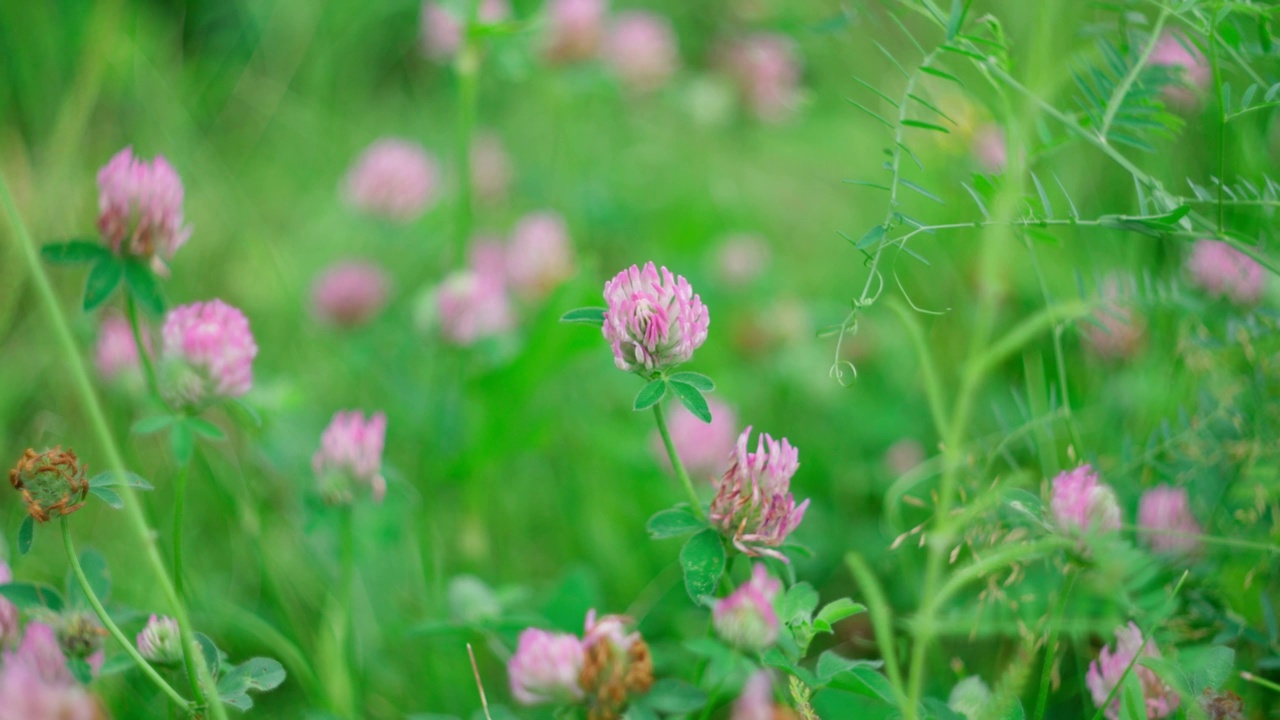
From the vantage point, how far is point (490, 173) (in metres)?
2.18

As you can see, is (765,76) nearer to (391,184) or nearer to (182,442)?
(391,184)

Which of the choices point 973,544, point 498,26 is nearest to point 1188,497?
point 973,544

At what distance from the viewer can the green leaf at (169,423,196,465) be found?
0.82 m

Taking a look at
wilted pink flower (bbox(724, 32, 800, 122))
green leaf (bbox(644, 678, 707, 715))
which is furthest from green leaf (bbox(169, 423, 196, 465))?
wilted pink flower (bbox(724, 32, 800, 122))

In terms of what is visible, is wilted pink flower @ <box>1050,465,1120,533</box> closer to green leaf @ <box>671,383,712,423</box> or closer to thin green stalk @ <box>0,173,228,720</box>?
green leaf @ <box>671,383,712,423</box>

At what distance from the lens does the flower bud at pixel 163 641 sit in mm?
A: 778

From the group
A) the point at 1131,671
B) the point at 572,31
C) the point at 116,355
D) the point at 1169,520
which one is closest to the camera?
the point at 1131,671

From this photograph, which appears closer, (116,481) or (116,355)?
(116,481)

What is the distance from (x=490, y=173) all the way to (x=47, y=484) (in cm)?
155

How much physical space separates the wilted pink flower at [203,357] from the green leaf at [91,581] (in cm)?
18

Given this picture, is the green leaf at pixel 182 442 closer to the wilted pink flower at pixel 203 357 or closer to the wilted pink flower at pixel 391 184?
the wilted pink flower at pixel 203 357

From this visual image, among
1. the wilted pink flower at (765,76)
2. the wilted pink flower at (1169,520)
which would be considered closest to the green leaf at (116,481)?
the wilted pink flower at (1169,520)

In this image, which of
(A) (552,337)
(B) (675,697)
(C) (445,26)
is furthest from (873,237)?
(C) (445,26)

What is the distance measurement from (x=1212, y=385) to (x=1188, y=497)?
0.15 meters
